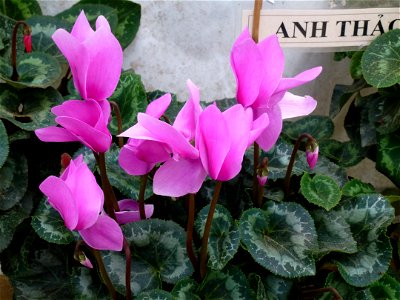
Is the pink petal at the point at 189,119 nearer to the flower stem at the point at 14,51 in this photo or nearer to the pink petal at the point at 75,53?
the pink petal at the point at 75,53

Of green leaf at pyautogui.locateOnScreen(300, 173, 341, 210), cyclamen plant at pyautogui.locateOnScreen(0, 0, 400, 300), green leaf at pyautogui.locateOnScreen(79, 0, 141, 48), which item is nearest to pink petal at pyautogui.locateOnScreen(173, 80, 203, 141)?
cyclamen plant at pyautogui.locateOnScreen(0, 0, 400, 300)

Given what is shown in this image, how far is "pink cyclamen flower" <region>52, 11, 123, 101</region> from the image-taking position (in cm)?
62

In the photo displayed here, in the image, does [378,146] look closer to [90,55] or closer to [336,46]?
[336,46]

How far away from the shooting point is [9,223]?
0.90m

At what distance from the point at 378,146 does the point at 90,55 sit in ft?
2.28

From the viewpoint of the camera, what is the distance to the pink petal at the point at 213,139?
1.88 feet

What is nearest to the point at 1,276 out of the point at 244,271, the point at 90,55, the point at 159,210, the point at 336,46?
the point at 159,210

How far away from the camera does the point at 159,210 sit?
37.2 inches

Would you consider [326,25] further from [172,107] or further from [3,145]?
[3,145]

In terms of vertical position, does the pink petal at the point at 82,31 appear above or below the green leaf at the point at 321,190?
above

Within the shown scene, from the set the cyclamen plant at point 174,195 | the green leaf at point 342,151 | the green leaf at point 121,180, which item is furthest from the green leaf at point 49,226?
the green leaf at point 342,151

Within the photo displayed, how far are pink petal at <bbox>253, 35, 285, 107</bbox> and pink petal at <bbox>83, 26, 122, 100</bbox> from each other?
0.18 meters

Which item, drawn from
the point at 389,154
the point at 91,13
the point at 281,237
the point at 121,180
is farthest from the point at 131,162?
the point at 389,154

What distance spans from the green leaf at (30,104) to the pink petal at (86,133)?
1.04ft
